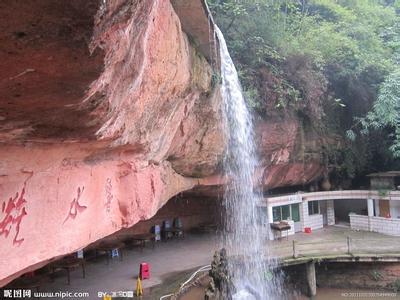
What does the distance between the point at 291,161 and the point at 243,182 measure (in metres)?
3.44

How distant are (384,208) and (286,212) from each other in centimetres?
486

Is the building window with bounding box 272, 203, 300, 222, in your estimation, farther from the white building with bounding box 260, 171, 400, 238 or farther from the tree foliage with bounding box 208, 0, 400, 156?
the tree foliage with bounding box 208, 0, 400, 156

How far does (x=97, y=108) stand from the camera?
131 inches

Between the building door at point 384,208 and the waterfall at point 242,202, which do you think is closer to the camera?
the waterfall at point 242,202

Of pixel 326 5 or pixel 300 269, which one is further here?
pixel 326 5

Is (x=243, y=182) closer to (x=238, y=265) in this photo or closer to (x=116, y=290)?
(x=238, y=265)

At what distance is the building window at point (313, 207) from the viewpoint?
19016mm

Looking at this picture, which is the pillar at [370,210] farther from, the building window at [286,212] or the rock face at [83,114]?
the rock face at [83,114]

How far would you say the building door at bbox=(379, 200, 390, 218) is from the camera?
Result: 56.6ft

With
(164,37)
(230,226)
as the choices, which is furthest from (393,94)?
(164,37)

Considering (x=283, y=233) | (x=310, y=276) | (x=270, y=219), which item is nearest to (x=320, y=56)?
(x=270, y=219)

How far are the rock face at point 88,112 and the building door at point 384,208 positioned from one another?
38.7 feet

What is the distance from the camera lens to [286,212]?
17.4 meters

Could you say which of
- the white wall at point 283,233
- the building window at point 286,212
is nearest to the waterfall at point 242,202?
the white wall at point 283,233
